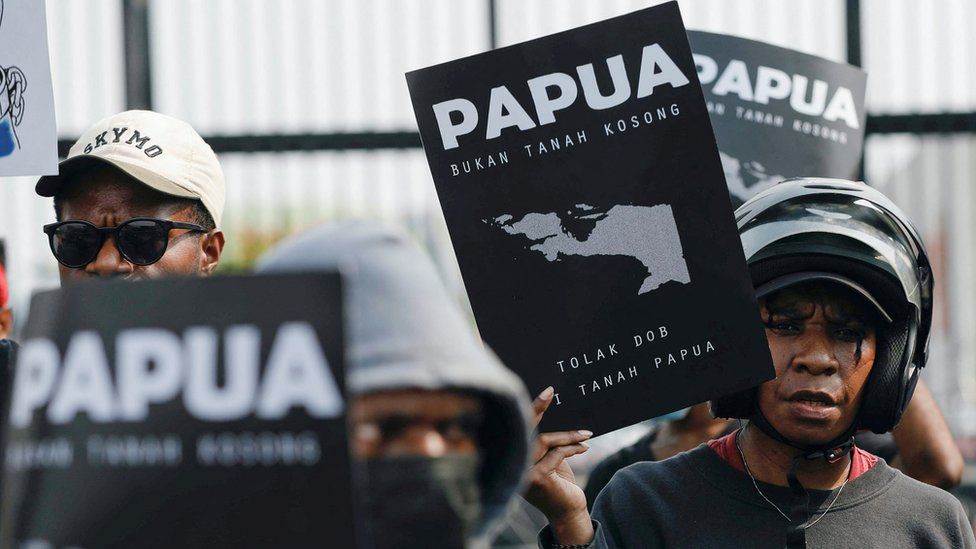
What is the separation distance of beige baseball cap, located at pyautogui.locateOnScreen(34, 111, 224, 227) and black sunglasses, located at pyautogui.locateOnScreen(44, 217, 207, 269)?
9 centimetres

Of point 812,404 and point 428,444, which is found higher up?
point 428,444

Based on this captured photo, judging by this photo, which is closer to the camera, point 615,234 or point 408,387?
point 408,387

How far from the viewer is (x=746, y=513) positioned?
7.71ft

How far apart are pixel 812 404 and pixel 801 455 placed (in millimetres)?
91

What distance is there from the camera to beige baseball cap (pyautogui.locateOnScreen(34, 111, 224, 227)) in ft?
9.16

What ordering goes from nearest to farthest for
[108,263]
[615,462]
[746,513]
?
[746,513] → [108,263] → [615,462]

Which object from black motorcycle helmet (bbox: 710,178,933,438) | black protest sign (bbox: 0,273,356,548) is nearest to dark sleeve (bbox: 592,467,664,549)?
black motorcycle helmet (bbox: 710,178,933,438)

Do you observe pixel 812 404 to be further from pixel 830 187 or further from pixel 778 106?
pixel 778 106

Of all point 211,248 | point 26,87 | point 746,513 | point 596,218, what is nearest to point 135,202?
point 211,248

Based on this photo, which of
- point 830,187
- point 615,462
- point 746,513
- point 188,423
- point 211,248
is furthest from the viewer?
point 615,462

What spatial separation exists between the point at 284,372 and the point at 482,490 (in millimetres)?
274

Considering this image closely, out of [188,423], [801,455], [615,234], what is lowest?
[801,455]

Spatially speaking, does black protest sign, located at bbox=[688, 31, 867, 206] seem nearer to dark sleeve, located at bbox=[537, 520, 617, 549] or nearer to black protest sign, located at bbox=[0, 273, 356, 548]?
dark sleeve, located at bbox=[537, 520, 617, 549]

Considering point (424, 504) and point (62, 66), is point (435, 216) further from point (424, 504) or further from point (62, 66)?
point (424, 504)
